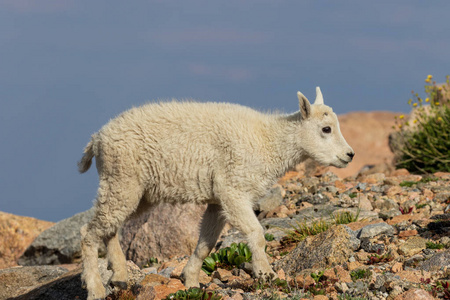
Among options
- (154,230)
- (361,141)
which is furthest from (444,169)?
(361,141)

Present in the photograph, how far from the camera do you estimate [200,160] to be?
7770 mm

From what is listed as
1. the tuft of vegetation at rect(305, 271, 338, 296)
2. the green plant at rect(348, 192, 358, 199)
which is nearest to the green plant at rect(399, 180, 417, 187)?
the green plant at rect(348, 192, 358, 199)

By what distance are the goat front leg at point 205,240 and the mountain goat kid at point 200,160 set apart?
1 cm

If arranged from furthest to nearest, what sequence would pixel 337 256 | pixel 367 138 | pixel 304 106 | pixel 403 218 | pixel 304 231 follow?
pixel 367 138 → pixel 403 218 → pixel 304 231 → pixel 337 256 → pixel 304 106

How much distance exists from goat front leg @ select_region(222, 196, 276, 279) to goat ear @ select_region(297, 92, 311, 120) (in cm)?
163

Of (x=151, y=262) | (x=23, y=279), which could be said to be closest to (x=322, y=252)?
(x=151, y=262)

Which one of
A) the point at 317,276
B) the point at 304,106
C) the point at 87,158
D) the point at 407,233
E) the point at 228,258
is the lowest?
the point at 317,276

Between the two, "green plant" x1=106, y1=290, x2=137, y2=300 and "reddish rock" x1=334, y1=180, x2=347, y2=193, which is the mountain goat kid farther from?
"reddish rock" x1=334, y1=180, x2=347, y2=193

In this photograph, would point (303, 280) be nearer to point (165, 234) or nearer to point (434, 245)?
point (434, 245)

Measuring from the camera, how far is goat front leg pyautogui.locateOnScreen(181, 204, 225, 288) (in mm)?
8188

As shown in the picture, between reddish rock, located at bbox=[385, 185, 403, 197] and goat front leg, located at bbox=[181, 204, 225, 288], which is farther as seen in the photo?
reddish rock, located at bbox=[385, 185, 403, 197]

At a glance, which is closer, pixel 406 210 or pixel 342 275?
pixel 342 275

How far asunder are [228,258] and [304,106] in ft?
10.3

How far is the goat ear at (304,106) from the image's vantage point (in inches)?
316
